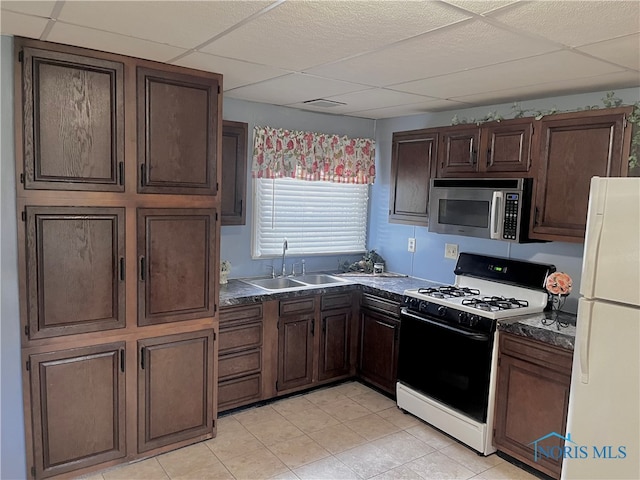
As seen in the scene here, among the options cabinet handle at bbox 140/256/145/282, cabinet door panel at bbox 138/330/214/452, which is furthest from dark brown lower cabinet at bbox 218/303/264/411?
cabinet handle at bbox 140/256/145/282

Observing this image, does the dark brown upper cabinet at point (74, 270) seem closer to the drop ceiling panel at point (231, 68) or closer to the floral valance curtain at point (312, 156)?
the drop ceiling panel at point (231, 68)

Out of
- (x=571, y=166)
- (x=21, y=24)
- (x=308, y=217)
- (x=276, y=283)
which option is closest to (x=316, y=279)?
(x=276, y=283)

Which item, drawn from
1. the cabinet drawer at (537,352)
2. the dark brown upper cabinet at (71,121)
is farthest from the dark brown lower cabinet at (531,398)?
the dark brown upper cabinet at (71,121)

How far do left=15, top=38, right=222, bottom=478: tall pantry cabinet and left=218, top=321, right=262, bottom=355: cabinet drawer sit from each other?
0.27m

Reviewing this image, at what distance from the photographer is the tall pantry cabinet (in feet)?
7.80

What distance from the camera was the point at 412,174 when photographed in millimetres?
3822

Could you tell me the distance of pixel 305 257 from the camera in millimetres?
4266

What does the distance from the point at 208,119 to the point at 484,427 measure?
2523mm

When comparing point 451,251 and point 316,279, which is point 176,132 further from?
point 451,251

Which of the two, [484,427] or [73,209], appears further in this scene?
[484,427]

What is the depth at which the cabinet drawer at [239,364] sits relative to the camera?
10.9ft

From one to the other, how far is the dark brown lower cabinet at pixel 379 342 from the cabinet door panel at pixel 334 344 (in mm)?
140

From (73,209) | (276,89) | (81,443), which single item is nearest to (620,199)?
(276,89)

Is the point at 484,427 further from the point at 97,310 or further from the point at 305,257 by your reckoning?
the point at 97,310
